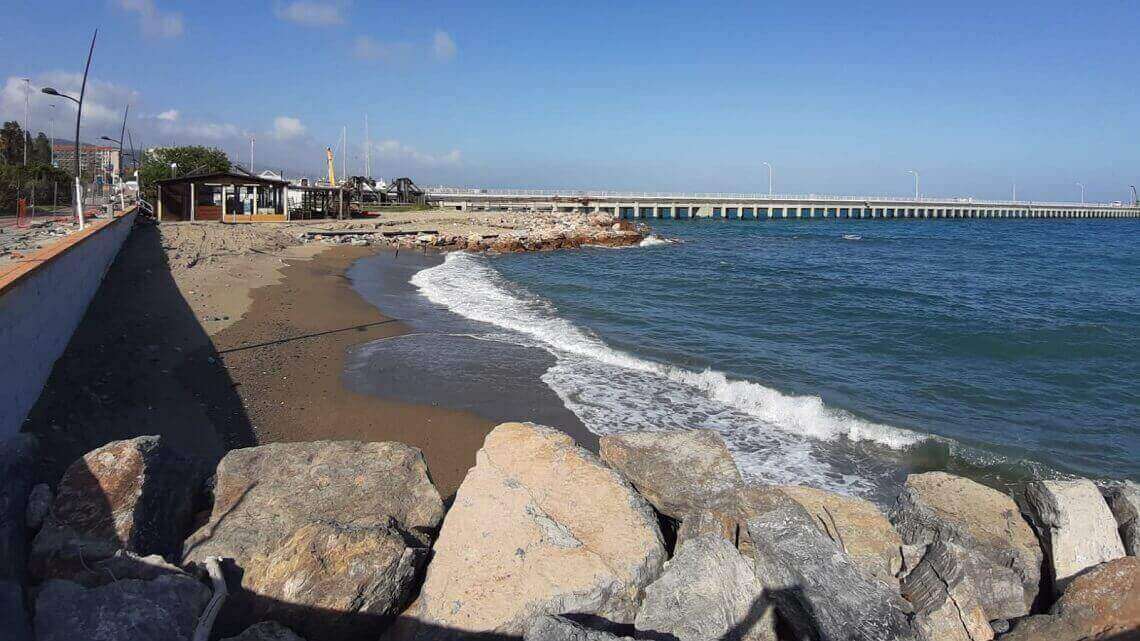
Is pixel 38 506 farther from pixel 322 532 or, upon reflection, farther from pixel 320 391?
pixel 320 391

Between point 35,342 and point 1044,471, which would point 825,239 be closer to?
point 1044,471

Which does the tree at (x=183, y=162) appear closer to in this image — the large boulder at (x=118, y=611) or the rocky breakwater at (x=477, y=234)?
the rocky breakwater at (x=477, y=234)

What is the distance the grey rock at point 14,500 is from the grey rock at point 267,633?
1.40 metres

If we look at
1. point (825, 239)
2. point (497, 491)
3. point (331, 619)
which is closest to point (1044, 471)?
point (497, 491)

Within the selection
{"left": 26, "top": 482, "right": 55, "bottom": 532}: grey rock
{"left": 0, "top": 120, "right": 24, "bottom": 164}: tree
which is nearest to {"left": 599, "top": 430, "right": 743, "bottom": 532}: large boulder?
{"left": 26, "top": 482, "right": 55, "bottom": 532}: grey rock

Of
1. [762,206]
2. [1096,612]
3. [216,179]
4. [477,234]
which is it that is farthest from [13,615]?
[762,206]

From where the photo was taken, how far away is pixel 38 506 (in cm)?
400

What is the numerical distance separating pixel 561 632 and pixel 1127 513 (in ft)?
14.4

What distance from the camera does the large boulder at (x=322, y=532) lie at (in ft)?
11.9

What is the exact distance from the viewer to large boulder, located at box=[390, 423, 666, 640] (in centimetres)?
369

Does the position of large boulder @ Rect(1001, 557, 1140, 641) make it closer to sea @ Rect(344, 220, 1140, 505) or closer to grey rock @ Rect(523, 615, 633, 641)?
grey rock @ Rect(523, 615, 633, 641)

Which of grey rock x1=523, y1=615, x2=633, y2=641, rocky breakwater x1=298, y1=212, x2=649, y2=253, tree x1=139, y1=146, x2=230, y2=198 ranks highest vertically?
tree x1=139, y1=146, x2=230, y2=198

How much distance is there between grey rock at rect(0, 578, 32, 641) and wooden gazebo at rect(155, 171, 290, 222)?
35.7 m

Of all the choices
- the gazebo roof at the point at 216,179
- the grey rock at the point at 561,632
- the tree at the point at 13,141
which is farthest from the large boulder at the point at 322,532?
the tree at the point at 13,141
